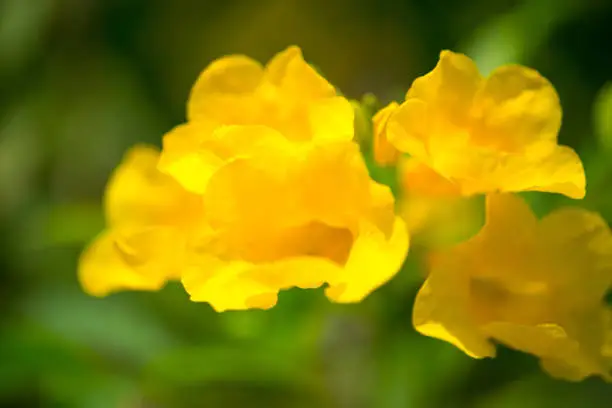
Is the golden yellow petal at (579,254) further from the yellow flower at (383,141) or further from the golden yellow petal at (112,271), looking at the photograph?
the golden yellow petal at (112,271)

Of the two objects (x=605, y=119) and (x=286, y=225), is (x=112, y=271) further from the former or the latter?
(x=605, y=119)

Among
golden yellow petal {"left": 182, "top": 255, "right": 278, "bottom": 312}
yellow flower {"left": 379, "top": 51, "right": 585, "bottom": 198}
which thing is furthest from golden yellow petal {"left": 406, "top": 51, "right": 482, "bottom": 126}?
golden yellow petal {"left": 182, "top": 255, "right": 278, "bottom": 312}

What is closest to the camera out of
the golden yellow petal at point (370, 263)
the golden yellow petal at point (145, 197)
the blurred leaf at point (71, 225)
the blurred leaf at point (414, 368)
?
the golden yellow petal at point (370, 263)

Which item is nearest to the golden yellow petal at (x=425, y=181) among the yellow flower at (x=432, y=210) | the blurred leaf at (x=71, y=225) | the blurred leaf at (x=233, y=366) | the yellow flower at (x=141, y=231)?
the yellow flower at (x=432, y=210)

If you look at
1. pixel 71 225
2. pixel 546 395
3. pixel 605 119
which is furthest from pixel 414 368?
pixel 71 225

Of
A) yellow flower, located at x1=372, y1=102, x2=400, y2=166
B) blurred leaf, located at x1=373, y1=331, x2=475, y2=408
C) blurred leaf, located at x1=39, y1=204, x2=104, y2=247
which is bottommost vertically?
blurred leaf, located at x1=373, y1=331, x2=475, y2=408

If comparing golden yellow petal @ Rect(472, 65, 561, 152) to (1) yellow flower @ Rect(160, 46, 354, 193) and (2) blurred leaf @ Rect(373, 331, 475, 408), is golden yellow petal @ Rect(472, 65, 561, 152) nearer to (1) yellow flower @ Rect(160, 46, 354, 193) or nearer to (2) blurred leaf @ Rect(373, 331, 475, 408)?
(1) yellow flower @ Rect(160, 46, 354, 193)
